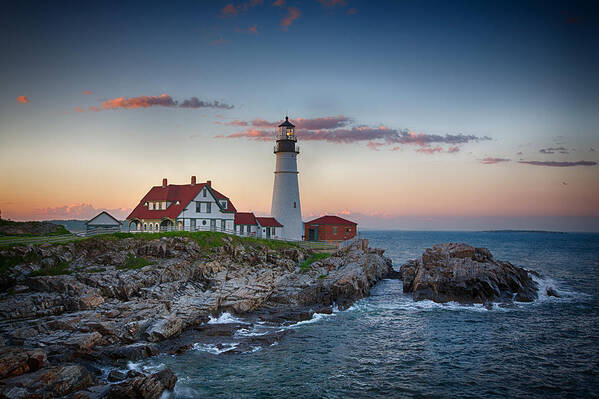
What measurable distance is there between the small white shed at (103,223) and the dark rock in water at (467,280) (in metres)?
29.1

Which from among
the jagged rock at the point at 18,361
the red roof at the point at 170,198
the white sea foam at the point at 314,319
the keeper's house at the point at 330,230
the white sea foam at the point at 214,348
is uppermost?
the red roof at the point at 170,198

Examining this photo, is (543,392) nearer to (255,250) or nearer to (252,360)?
(252,360)

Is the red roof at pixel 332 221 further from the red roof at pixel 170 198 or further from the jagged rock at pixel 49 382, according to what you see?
the jagged rock at pixel 49 382

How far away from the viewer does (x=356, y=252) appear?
48.0 meters

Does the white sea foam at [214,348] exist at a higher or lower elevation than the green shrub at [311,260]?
lower

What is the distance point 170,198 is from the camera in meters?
47.7

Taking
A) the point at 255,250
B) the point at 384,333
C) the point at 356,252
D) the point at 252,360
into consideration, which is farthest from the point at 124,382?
the point at 356,252

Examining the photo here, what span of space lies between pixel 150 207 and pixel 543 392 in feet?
143

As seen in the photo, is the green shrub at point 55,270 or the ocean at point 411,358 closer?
the ocean at point 411,358

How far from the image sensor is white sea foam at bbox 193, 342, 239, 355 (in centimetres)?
2044

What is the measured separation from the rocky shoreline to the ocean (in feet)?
4.96

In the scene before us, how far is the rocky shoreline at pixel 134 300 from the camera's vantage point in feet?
50.7

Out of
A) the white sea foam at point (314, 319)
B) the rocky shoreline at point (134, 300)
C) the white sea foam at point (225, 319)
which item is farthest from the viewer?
the white sea foam at point (314, 319)

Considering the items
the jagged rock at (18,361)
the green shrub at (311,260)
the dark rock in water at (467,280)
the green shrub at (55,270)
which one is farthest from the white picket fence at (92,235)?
the jagged rock at (18,361)
